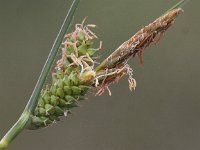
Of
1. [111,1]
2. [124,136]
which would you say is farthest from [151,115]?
[111,1]

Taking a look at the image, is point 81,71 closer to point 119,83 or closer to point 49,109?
point 49,109

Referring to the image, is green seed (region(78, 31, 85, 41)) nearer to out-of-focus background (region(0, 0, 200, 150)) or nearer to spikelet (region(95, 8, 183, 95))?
spikelet (region(95, 8, 183, 95))

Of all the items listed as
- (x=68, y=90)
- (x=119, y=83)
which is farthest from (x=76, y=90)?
(x=119, y=83)

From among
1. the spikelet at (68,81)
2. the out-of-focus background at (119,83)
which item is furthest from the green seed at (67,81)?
the out-of-focus background at (119,83)

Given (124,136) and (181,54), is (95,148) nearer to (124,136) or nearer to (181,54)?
(124,136)

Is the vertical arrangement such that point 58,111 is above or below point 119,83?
below

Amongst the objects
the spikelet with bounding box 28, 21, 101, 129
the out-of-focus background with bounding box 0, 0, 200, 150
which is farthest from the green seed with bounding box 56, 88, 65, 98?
the out-of-focus background with bounding box 0, 0, 200, 150
